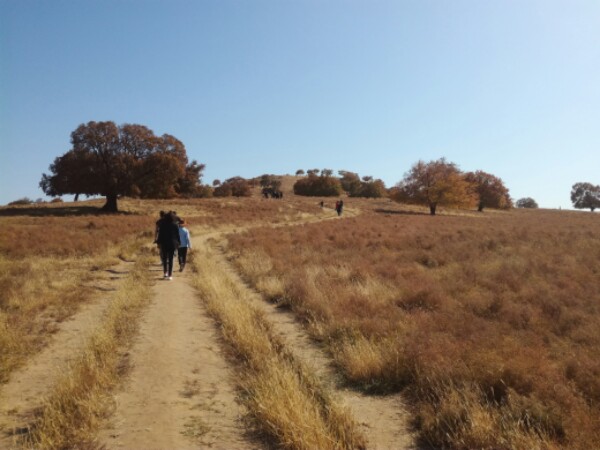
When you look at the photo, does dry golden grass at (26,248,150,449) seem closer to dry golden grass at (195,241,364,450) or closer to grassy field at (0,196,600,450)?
grassy field at (0,196,600,450)

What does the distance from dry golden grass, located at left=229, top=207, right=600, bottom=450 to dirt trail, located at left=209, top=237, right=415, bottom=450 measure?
0.22 metres

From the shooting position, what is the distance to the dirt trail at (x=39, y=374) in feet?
15.1

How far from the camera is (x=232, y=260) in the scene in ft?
60.8

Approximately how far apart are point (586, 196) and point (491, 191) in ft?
183

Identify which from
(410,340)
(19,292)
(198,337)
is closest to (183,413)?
(198,337)

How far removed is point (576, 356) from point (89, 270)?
15.1m

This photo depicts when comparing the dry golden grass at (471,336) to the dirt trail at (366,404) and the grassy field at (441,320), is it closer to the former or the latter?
the grassy field at (441,320)

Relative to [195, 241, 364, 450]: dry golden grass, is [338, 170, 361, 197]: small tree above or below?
above

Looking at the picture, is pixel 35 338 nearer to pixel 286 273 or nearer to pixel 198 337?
pixel 198 337

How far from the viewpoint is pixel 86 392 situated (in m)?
5.03

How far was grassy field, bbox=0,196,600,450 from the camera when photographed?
4.57 metres

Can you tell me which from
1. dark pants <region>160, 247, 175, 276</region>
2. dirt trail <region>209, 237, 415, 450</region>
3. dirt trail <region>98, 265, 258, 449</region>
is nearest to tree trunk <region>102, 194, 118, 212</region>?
dark pants <region>160, 247, 175, 276</region>

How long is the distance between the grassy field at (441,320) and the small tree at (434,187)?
4124cm

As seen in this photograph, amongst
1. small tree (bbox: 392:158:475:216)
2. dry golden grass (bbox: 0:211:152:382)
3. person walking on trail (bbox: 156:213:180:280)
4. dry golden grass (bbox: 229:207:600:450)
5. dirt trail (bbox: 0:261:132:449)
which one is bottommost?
dirt trail (bbox: 0:261:132:449)
